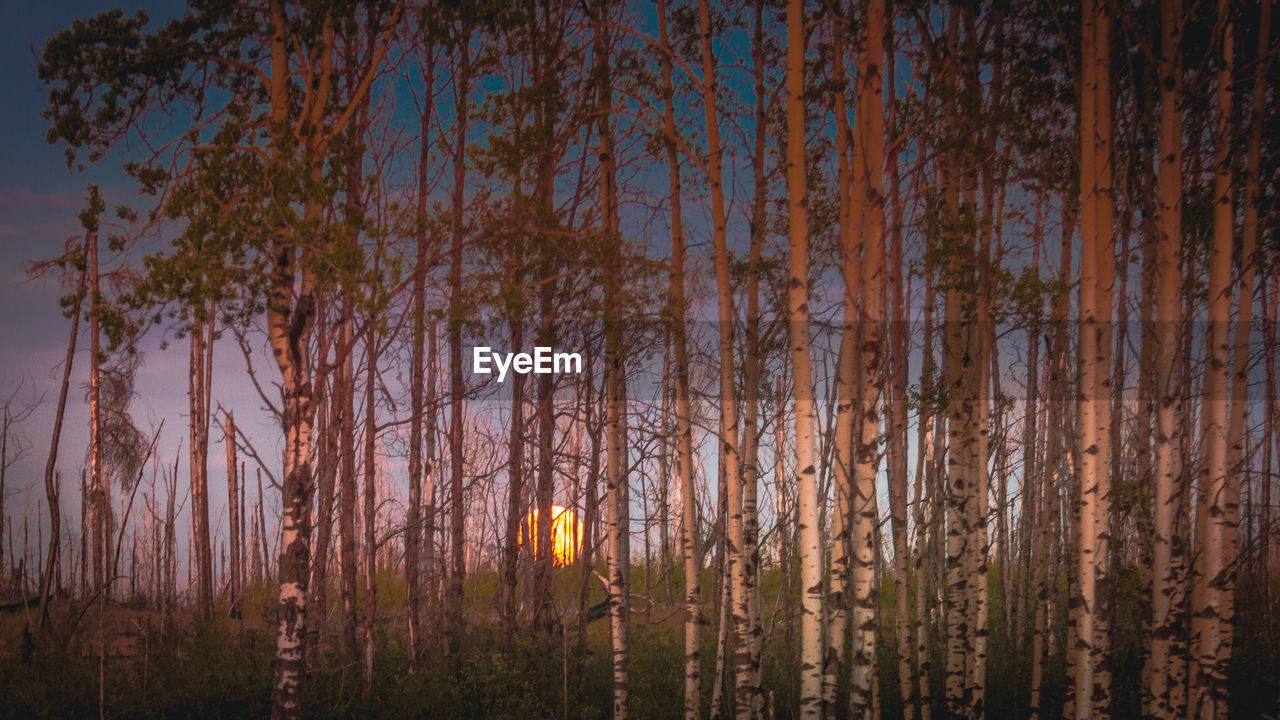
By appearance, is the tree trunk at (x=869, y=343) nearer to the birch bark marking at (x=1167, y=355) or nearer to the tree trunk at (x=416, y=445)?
the birch bark marking at (x=1167, y=355)

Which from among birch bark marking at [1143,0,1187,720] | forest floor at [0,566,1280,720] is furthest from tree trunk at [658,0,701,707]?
birch bark marking at [1143,0,1187,720]

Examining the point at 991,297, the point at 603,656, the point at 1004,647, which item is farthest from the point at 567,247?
the point at 1004,647

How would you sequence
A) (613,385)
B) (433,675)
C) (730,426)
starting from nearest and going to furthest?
(730,426) → (613,385) → (433,675)

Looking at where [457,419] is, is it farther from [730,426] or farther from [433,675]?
[730,426]

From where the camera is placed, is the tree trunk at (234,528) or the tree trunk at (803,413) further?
the tree trunk at (234,528)

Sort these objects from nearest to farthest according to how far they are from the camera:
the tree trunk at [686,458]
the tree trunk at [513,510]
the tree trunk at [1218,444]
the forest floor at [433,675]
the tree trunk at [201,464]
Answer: the tree trunk at [1218,444] → the tree trunk at [686,458] → the forest floor at [433,675] → the tree trunk at [513,510] → the tree trunk at [201,464]

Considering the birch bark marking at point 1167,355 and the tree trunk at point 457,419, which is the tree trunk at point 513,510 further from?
the birch bark marking at point 1167,355

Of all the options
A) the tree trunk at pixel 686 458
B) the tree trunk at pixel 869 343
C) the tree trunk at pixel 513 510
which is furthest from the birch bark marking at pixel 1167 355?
Answer: the tree trunk at pixel 513 510

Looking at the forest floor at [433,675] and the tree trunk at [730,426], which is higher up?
the tree trunk at [730,426]

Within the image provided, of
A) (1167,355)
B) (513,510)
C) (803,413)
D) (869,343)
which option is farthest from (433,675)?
(1167,355)

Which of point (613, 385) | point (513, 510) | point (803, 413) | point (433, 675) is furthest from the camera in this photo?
point (513, 510)

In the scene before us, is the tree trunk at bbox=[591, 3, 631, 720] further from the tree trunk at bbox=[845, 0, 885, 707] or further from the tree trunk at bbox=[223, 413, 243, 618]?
the tree trunk at bbox=[223, 413, 243, 618]

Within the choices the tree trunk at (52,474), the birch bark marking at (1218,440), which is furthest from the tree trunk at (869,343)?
the tree trunk at (52,474)

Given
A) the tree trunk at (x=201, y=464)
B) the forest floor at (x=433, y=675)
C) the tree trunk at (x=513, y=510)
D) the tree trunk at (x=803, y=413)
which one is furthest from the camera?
the tree trunk at (x=201, y=464)
